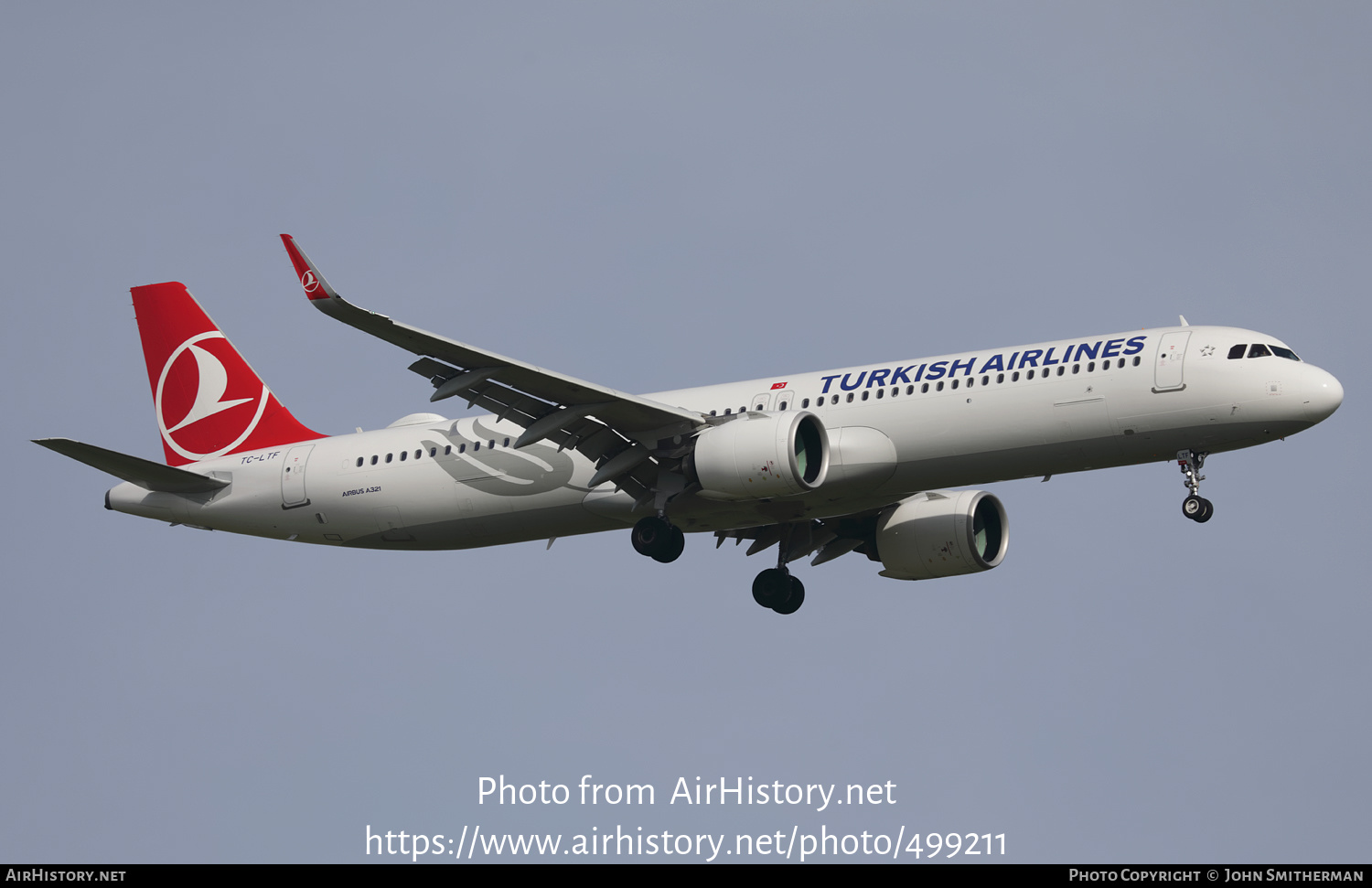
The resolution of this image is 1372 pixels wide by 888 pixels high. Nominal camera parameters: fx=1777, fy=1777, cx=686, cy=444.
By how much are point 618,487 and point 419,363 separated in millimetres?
6058

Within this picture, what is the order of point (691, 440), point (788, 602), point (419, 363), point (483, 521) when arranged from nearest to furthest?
point (419, 363), point (691, 440), point (483, 521), point (788, 602)

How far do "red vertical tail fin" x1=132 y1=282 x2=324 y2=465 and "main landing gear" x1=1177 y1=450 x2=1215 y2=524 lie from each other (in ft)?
71.6

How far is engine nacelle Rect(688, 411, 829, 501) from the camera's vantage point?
37781 millimetres

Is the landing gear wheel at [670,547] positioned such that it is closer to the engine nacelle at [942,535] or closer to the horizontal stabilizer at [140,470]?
the engine nacelle at [942,535]

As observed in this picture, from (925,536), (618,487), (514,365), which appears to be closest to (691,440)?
(618,487)

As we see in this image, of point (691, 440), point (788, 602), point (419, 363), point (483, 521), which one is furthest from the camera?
point (788, 602)

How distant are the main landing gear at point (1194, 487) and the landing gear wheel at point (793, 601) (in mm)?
11978

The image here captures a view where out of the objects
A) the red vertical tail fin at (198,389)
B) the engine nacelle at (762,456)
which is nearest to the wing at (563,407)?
the engine nacelle at (762,456)

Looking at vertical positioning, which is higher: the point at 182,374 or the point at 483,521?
the point at 182,374

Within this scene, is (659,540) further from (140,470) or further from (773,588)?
(140,470)

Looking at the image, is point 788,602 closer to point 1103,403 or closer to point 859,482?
point 859,482

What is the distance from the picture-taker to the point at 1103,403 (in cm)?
3709

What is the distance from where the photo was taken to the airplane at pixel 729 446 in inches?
1454

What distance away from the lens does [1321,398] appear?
36.3 meters
